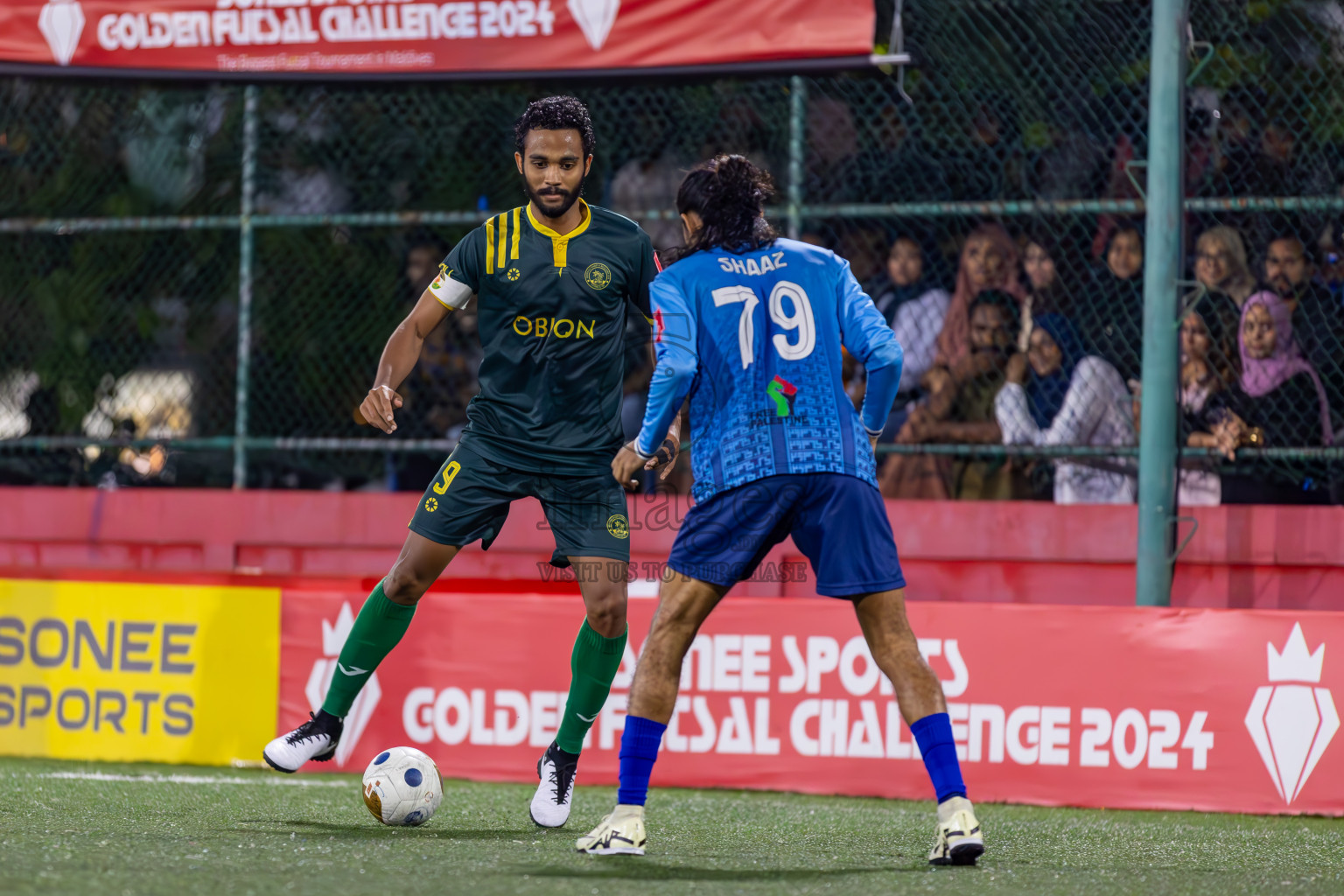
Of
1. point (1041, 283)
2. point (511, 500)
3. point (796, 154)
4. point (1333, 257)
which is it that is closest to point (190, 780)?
point (511, 500)

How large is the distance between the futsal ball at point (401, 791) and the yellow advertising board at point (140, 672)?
2.50 metres

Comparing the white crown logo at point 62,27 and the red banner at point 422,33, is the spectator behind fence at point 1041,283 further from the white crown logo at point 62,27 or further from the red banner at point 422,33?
the white crown logo at point 62,27

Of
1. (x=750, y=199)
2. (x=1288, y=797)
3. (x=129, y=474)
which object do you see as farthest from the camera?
(x=129, y=474)

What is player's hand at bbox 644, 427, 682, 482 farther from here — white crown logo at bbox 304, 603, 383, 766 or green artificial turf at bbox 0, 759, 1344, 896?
white crown logo at bbox 304, 603, 383, 766

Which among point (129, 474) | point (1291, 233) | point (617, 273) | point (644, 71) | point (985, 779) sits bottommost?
point (985, 779)

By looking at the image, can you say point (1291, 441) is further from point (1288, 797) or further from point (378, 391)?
point (378, 391)

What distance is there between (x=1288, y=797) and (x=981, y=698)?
123 centimetres

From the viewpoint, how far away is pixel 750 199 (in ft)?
15.5

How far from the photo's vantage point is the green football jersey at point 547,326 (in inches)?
224

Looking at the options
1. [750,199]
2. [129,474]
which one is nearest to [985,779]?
[750,199]

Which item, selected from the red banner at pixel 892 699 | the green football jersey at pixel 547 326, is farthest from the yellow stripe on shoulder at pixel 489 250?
the red banner at pixel 892 699

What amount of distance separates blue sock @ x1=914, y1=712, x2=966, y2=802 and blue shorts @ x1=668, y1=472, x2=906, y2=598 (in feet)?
1.24

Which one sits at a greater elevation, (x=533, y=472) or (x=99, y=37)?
(x=99, y=37)

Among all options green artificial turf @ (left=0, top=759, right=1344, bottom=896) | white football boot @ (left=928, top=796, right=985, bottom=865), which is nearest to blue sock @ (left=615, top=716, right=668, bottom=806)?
green artificial turf @ (left=0, top=759, right=1344, bottom=896)
